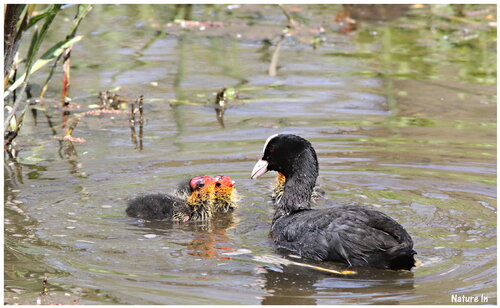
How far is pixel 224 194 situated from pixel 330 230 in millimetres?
1533

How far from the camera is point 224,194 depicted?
7.14m

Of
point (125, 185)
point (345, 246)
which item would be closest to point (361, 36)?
point (125, 185)

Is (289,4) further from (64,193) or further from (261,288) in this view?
(261,288)

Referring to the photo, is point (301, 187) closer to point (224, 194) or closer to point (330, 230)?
point (224, 194)

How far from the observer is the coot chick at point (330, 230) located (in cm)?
561

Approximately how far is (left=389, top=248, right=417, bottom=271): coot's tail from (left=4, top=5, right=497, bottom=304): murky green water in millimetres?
64

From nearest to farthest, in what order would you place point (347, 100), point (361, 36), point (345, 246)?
1. point (345, 246)
2. point (347, 100)
3. point (361, 36)

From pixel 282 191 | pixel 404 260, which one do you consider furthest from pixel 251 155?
pixel 404 260

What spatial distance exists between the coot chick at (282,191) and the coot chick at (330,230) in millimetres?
594

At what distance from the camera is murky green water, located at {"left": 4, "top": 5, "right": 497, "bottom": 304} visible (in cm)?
540

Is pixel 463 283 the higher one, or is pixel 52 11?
pixel 52 11

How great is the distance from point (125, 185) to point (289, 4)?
8.40m

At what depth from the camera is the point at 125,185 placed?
7.52 meters

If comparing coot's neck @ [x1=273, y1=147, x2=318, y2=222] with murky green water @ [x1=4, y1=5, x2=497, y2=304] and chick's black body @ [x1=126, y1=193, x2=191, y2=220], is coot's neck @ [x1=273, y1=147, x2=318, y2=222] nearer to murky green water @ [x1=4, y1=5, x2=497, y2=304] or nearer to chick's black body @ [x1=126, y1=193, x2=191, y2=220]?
murky green water @ [x1=4, y1=5, x2=497, y2=304]
